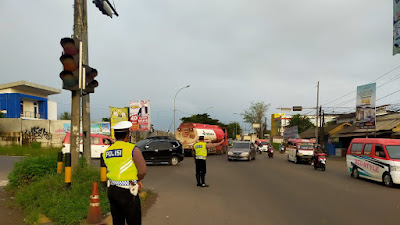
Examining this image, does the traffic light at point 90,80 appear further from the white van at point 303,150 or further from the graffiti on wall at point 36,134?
the graffiti on wall at point 36,134

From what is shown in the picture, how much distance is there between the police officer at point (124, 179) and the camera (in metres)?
3.74

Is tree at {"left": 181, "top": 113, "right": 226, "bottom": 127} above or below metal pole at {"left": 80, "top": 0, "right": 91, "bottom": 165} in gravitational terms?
below

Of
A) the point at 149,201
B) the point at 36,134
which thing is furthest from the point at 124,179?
the point at 36,134

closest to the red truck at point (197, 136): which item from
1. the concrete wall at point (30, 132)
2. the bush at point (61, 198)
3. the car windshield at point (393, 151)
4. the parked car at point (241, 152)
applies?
the parked car at point (241, 152)

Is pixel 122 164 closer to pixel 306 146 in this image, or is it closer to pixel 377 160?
pixel 377 160

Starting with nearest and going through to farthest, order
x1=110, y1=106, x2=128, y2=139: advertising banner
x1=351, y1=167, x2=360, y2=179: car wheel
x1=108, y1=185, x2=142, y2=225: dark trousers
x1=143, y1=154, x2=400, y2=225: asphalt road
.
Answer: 1. x1=108, y1=185, x2=142, y2=225: dark trousers
2. x1=143, y1=154, x2=400, y2=225: asphalt road
3. x1=351, y1=167, x2=360, y2=179: car wheel
4. x1=110, y1=106, x2=128, y2=139: advertising banner

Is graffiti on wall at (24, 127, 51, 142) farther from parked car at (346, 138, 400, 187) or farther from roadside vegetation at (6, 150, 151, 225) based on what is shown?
parked car at (346, 138, 400, 187)

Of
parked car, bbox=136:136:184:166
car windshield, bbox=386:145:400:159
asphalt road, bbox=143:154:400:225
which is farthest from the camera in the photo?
parked car, bbox=136:136:184:166

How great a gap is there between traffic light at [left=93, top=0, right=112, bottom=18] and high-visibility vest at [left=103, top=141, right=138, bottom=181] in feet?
21.9

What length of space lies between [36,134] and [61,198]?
30.6 metres

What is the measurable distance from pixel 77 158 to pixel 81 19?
3.53 meters

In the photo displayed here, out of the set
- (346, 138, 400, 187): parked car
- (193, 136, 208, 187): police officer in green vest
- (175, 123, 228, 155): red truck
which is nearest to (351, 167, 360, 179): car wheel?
(346, 138, 400, 187): parked car

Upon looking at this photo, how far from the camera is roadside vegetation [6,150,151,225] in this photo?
5754mm

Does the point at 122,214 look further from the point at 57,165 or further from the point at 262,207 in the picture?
the point at 57,165
